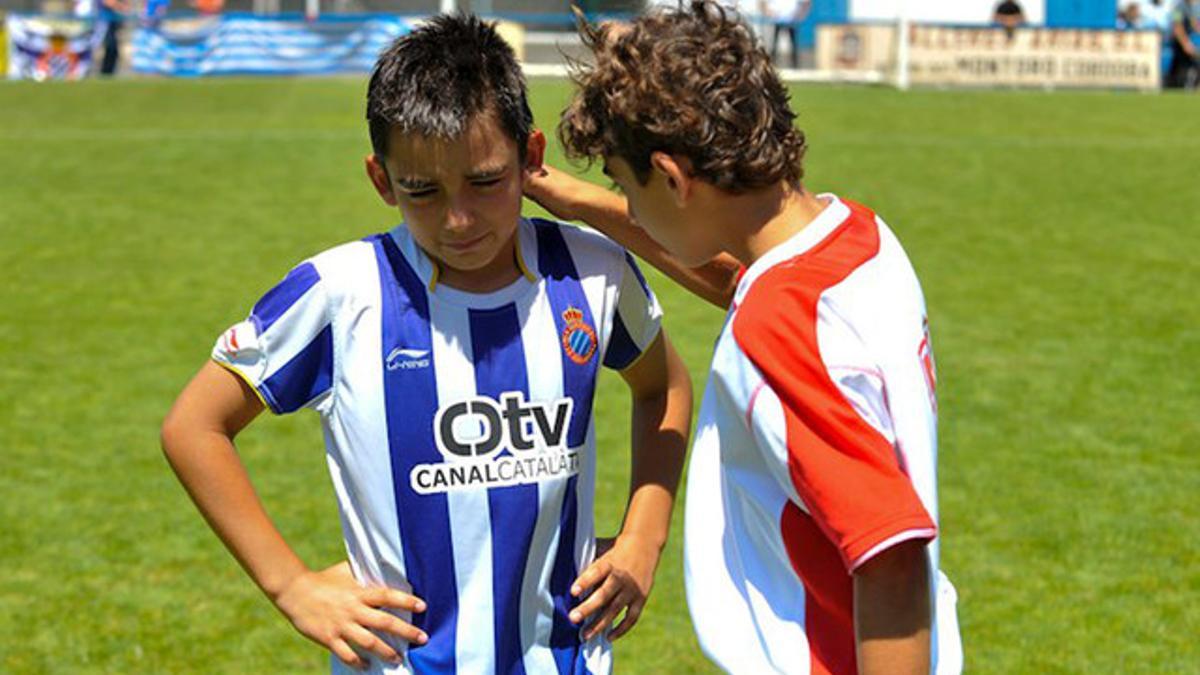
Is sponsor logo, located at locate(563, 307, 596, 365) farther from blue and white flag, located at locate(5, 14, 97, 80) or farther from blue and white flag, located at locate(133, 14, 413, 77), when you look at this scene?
blue and white flag, located at locate(5, 14, 97, 80)

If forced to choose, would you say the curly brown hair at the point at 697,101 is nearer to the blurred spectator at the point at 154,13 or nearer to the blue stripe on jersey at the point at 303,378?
the blue stripe on jersey at the point at 303,378

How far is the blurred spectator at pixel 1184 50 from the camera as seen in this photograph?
26.2 metres

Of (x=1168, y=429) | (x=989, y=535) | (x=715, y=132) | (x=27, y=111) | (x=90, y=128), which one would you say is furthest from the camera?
(x=27, y=111)

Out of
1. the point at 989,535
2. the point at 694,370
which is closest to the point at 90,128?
the point at 694,370

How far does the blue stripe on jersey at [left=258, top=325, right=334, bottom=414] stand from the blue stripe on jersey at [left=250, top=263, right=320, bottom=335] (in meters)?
0.06

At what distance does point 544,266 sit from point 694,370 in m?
5.43

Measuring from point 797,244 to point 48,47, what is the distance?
999 inches

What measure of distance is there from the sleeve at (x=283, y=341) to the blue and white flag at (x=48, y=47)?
24.6 metres

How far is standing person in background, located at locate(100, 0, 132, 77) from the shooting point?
2570 centimetres

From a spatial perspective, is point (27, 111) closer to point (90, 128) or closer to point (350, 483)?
point (90, 128)

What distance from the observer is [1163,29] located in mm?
27719

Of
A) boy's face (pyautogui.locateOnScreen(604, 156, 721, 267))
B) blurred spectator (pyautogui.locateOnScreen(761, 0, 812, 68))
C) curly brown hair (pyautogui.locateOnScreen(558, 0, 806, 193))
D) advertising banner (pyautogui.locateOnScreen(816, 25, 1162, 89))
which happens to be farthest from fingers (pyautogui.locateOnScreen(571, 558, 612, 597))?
→ blurred spectator (pyautogui.locateOnScreen(761, 0, 812, 68))

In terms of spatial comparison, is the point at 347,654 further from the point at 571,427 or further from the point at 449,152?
the point at 449,152

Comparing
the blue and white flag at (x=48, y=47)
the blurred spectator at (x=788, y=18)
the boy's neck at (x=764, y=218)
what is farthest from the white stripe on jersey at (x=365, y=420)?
the blurred spectator at (x=788, y=18)
